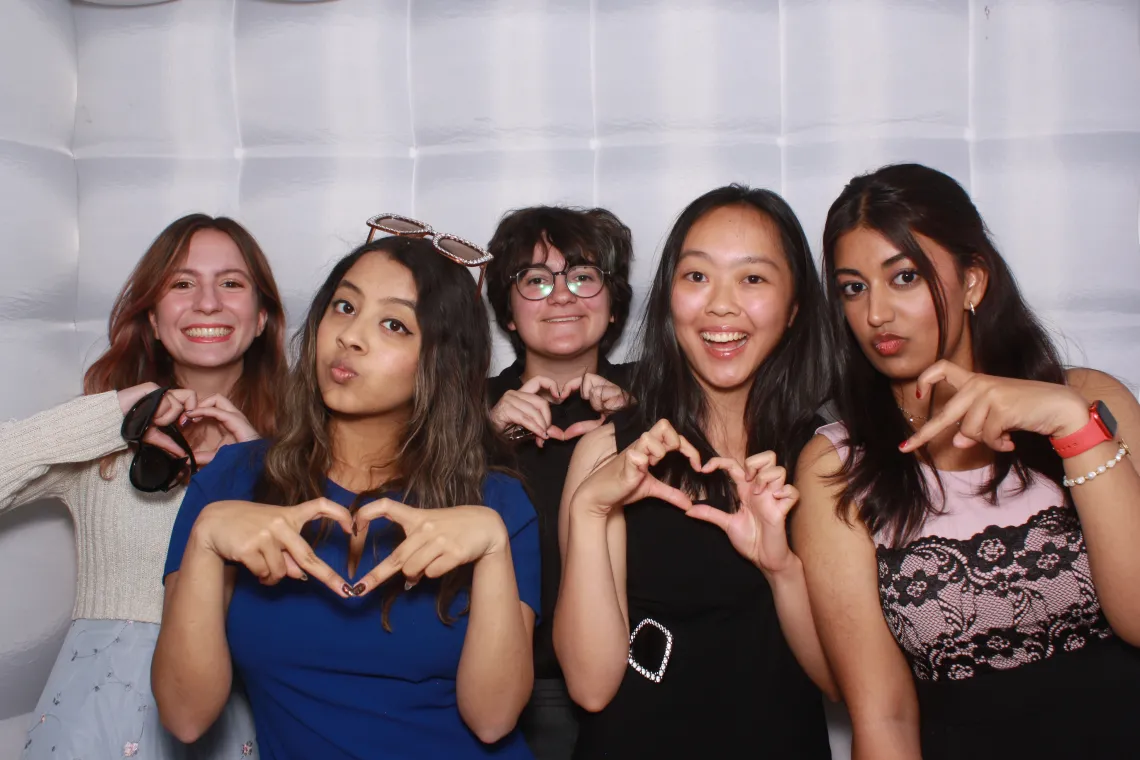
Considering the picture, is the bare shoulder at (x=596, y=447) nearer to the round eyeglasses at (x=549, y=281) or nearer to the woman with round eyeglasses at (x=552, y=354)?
the woman with round eyeglasses at (x=552, y=354)

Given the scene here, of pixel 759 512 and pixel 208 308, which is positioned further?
pixel 208 308

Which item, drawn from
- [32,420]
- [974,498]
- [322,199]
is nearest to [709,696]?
[974,498]

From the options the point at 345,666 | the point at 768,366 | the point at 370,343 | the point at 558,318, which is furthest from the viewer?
the point at 558,318

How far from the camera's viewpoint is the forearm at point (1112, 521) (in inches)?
50.3

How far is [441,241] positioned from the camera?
5.34 ft

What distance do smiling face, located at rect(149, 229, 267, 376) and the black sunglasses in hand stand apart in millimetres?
185

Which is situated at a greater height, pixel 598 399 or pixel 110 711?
pixel 598 399

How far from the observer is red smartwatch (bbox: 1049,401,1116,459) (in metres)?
1.27

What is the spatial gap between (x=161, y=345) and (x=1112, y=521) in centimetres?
175

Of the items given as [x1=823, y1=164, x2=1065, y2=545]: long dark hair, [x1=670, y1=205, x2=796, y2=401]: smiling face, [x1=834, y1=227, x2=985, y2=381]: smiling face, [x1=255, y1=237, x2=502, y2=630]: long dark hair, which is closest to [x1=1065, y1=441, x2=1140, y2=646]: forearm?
[x1=823, y1=164, x2=1065, y2=545]: long dark hair

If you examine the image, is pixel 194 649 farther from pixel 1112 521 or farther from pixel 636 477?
pixel 1112 521

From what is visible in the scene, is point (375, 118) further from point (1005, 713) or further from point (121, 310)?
point (1005, 713)

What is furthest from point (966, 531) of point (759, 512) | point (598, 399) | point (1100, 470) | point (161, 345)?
point (161, 345)
